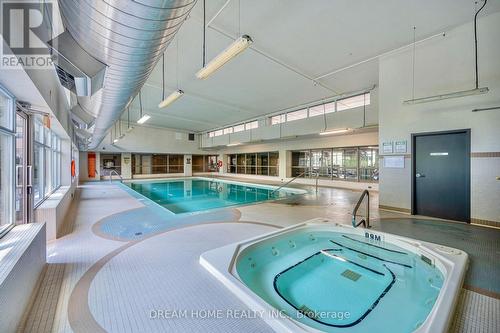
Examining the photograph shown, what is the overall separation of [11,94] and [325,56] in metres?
5.77

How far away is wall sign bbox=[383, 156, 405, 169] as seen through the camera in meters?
4.97

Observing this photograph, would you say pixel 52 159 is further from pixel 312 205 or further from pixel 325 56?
pixel 325 56

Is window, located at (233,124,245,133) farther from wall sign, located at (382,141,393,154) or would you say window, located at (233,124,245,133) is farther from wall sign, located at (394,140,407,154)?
wall sign, located at (394,140,407,154)

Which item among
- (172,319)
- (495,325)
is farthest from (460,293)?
(172,319)

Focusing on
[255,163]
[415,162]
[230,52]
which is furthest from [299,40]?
[255,163]

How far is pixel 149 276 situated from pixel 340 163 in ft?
32.4

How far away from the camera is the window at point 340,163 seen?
9.12m

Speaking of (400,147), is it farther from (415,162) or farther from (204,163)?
(204,163)

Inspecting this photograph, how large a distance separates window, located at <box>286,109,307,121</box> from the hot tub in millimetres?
7529

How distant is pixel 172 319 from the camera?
1.60 meters

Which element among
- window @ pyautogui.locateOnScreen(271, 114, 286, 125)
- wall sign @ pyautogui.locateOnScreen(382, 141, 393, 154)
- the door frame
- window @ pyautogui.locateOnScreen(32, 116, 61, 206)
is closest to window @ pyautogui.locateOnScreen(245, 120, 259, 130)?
window @ pyautogui.locateOnScreen(271, 114, 286, 125)

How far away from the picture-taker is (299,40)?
179 inches

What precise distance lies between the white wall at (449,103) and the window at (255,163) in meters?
8.47

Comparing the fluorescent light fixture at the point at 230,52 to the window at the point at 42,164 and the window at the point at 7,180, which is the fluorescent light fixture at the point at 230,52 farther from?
the window at the point at 42,164
